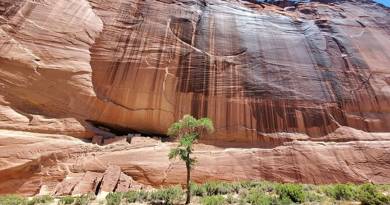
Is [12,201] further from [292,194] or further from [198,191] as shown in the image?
[292,194]

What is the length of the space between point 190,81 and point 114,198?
9970 millimetres

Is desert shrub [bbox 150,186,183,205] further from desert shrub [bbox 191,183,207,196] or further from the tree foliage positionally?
the tree foliage

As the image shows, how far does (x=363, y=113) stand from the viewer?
2603cm

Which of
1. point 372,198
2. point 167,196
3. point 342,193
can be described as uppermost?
point 372,198

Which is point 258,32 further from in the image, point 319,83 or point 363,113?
point 363,113

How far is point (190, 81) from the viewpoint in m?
25.2

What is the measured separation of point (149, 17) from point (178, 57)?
377 cm

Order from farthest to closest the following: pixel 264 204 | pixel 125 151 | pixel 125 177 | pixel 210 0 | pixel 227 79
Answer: pixel 210 0 → pixel 227 79 → pixel 125 151 → pixel 125 177 → pixel 264 204

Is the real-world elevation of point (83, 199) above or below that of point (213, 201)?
below

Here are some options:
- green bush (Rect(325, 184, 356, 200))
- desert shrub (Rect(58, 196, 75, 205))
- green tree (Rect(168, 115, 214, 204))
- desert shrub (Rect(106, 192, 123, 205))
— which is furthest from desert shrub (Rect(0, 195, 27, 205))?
green bush (Rect(325, 184, 356, 200))

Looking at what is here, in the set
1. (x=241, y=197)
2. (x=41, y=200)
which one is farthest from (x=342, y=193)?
(x=41, y=200)

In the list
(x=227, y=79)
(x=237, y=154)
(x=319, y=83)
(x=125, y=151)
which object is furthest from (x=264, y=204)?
(x=319, y=83)

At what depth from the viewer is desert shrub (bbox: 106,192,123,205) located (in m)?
17.3

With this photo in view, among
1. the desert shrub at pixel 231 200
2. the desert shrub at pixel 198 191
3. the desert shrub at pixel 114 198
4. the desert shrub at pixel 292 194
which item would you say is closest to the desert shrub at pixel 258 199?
the desert shrub at pixel 231 200
